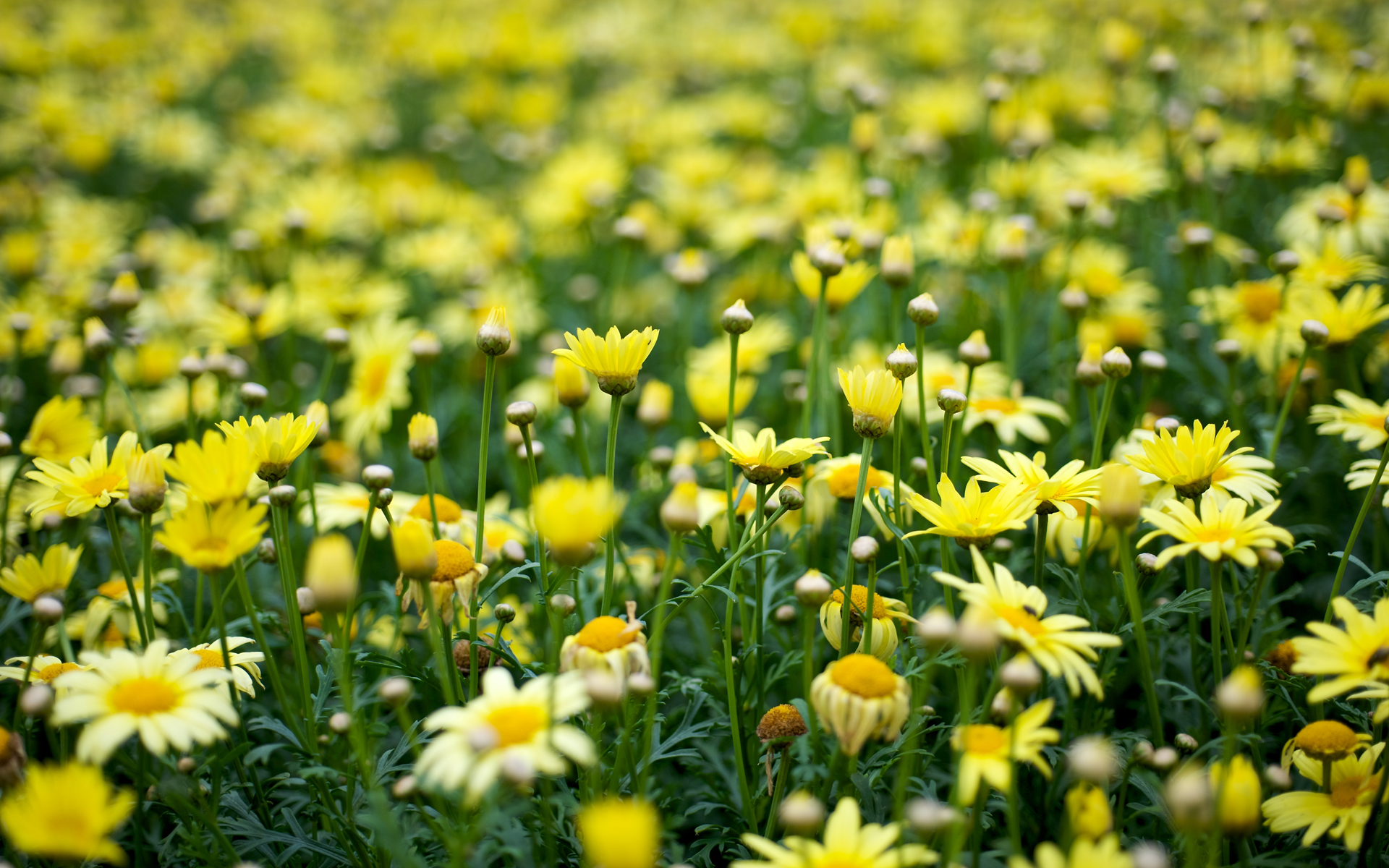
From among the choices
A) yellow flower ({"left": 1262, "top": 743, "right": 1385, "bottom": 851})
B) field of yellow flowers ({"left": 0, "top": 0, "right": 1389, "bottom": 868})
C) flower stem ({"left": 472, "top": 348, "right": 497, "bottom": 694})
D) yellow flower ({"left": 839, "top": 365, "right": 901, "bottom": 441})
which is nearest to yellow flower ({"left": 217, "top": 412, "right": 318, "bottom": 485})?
field of yellow flowers ({"left": 0, "top": 0, "right": 1389, "bottom": 868})

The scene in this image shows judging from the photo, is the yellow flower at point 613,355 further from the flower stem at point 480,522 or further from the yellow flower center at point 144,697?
the yellow flower center at point 144,697

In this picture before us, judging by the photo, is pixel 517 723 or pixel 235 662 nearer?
pixel 517 723

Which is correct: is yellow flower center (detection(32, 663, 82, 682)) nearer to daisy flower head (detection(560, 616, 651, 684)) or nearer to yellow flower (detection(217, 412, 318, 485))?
yellow flower (detection(217, 412, 318, 485))

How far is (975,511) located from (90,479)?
6.07 ft

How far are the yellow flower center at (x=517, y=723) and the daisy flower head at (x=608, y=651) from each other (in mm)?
174

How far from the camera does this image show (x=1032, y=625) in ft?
5.22

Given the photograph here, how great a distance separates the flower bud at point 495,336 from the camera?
78.0 inches

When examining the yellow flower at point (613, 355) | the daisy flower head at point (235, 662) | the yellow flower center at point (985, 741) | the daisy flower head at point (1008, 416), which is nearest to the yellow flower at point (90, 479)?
the daisy flower head at point (235, 662)

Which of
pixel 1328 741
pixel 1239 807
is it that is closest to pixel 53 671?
pixel 1239 807

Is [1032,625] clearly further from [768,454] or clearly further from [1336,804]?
[1336,804]

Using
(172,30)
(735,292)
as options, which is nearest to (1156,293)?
(735,292)

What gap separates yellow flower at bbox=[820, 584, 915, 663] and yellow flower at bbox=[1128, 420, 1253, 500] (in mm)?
565

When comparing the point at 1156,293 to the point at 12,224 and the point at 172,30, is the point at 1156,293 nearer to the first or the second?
the point at 12,224

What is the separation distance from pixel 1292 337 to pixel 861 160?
1.62m
